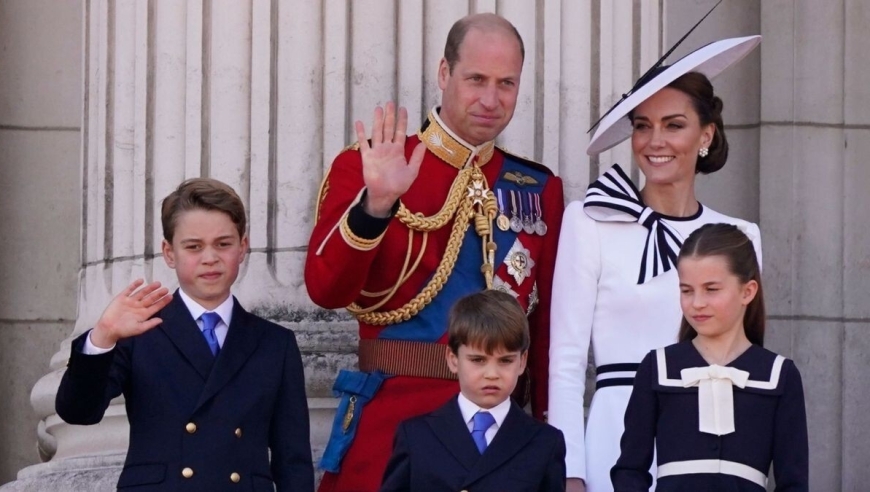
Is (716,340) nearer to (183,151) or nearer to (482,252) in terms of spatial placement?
(482,252)

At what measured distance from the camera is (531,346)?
208 inches

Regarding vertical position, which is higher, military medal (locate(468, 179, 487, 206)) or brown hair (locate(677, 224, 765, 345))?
military medal (locate(468, 179, 487, 206))

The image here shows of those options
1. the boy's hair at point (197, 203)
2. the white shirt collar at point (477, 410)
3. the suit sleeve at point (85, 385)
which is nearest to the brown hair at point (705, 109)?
the white shirt collar at point (477, 410)

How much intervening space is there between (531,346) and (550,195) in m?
0.44

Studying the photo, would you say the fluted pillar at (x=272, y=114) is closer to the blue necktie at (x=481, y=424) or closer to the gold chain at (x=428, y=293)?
the gold chain at (x=428, y=293)

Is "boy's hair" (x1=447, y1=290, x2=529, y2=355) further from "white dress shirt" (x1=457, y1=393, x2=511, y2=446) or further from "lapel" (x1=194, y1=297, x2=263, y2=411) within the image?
"lapel" (x1=194, y1=297, x2=263, y2=411)

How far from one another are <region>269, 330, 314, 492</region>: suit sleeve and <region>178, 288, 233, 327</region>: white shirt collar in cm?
18

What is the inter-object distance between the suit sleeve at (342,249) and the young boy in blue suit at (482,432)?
30 centimetres

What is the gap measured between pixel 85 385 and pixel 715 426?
150 centimetres

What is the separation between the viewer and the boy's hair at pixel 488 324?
4621 mm

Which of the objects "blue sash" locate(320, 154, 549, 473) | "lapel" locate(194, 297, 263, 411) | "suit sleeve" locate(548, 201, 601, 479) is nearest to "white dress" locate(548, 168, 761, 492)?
"suit sleeve" locate(548, 201, 601, 479)

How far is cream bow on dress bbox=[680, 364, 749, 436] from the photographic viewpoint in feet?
14.7

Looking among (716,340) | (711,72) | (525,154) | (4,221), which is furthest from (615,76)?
(4,221)

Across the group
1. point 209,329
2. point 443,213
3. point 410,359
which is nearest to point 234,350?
point 209,329
